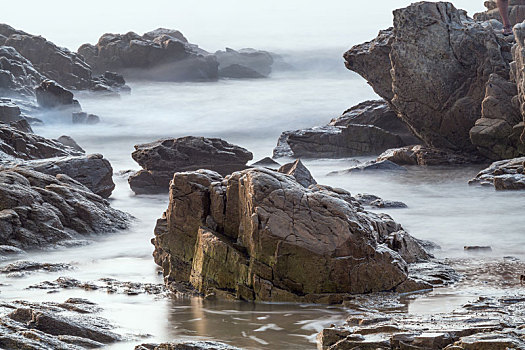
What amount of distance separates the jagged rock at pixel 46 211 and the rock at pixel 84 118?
18981mm

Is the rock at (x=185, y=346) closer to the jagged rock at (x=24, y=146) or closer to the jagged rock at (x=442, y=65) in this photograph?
the jagged rock at (x=24, y=146)

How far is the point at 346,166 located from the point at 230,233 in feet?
41.0

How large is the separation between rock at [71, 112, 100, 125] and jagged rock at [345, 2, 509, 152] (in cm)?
1548

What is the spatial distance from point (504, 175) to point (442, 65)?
3.84m

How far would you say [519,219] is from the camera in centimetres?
1328

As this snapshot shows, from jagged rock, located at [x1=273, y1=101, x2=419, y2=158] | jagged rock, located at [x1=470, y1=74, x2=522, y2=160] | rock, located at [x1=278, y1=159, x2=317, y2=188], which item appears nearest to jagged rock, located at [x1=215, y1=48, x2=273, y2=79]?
jagged rock, located at [x1=273, y1=101, x2=419, y2=158]

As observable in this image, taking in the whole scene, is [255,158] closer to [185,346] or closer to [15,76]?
[15,76]

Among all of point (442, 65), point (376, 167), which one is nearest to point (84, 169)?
point (376, 167)

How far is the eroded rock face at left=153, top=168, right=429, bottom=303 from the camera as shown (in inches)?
308

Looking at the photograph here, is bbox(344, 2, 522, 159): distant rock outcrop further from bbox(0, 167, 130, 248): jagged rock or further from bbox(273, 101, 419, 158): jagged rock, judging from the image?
bbox(0, 167, 130, 248): jagged rock

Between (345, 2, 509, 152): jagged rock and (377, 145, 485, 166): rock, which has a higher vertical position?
(345, 2, 509, 152): jagged rock

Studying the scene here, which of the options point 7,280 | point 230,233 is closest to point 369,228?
point 230,233

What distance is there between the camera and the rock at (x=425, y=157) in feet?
64.9

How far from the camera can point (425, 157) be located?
2012cm
